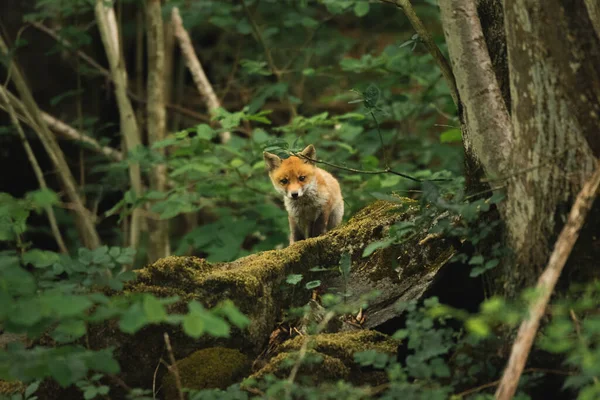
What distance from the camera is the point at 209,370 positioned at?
11.7 feet

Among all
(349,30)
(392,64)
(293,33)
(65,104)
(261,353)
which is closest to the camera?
(261,353)

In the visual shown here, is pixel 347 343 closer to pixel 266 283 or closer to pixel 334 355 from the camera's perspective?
pixel 334 355

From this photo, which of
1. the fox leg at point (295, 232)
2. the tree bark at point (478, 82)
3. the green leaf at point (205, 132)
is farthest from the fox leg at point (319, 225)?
the tree bark at point (478, 82)

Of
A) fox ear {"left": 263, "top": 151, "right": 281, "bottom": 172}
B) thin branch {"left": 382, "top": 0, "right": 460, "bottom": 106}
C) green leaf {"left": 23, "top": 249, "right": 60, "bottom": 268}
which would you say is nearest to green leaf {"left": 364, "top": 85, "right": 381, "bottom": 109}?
thin branch {"left": 382, "top": 0, "right": 460, "bottom": 106}

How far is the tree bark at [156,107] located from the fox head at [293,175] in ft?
7.62

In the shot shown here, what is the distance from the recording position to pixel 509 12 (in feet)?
9.81

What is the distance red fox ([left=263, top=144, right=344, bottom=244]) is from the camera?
247 inches

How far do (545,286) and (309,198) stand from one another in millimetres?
3931

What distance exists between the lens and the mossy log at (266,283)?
363 centimetres

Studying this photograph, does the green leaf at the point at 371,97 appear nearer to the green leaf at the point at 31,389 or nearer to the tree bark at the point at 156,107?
the green leaf at the point at 31,389

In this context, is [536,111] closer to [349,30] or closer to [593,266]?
[593,266]

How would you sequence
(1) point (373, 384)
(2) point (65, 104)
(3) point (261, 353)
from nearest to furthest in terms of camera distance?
(1) point (373, 384)
(3) point (261, 353)
(2) point (65, 104)

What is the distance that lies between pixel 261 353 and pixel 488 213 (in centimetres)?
146

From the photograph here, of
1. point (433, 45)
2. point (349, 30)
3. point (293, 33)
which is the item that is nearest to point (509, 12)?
point (433, 45)
